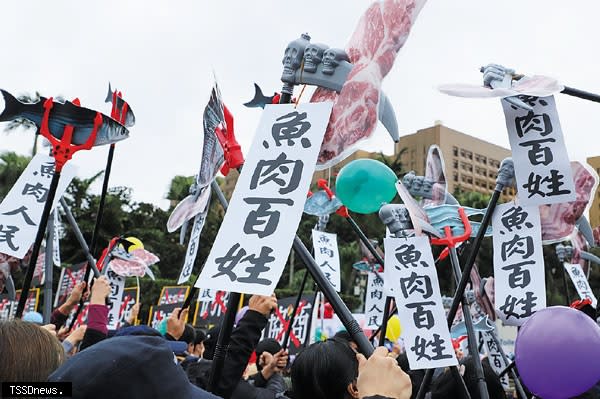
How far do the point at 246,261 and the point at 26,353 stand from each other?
3.30 feet

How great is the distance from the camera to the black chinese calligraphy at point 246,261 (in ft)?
7.32

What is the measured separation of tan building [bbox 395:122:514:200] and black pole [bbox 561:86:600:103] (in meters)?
45.3

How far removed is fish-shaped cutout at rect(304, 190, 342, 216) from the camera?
6.25m

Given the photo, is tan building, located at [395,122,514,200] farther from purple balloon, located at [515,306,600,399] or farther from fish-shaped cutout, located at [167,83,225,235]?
purple balloon, located at [515,306,600,399]

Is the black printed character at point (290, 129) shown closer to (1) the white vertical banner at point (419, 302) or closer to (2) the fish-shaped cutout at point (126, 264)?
(1) the white vertical banner at point (419, 302)

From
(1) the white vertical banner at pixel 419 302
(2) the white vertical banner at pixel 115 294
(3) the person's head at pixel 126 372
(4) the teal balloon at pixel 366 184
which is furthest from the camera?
(2) the white vertical banner at pixel 115 294

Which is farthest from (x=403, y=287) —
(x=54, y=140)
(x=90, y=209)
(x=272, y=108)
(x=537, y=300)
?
(x=90, y=209)

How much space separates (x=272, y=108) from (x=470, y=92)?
3.33ft

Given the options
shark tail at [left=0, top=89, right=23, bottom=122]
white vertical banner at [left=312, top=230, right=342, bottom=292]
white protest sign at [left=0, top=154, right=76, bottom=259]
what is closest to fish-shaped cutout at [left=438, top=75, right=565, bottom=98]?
shark tail at [left=0, top=89, right=23, bottom=122]

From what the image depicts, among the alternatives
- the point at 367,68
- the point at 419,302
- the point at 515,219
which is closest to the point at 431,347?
the point at 419,302

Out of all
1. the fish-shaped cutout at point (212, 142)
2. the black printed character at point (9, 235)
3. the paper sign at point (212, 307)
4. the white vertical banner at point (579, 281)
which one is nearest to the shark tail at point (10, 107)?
the black printed character at point (9, 235)

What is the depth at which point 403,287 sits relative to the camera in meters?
3.55

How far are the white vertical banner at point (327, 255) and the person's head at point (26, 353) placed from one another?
494 centimetres

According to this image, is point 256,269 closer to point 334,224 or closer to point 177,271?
point 177,271
